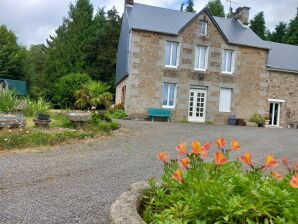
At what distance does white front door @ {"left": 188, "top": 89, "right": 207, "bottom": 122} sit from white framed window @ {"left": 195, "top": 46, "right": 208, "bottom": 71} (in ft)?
4.59

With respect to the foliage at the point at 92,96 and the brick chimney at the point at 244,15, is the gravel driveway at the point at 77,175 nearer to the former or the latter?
the foliage at the point at 92,96

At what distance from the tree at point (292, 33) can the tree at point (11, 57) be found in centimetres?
2752

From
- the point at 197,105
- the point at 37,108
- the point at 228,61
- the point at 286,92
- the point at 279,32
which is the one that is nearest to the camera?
the point at 37,108

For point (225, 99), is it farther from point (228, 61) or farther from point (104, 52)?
Answer: point (104, 52)

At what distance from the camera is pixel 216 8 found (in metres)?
45.3

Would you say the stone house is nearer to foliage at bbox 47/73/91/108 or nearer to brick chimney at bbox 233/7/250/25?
brick chimney at bbox 233/7/250/25

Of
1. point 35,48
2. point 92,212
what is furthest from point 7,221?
point 35,48

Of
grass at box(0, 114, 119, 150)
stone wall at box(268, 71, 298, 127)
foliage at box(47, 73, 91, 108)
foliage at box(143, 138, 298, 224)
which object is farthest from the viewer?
foliage at box(47, 73, 91, 108)

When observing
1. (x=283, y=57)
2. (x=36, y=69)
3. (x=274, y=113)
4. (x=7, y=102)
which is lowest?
(x=7, y=102)

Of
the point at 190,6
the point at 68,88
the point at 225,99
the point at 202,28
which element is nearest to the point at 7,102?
the point at 202,28

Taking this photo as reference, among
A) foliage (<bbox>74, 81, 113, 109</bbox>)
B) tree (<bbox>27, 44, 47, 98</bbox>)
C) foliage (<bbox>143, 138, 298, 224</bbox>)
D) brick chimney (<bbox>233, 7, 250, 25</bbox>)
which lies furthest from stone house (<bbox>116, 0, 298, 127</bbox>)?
foliage (<bbox>143, 138, 298, 224</bbox>)

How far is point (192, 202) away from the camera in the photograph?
223 cm

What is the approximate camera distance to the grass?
9.09 metres

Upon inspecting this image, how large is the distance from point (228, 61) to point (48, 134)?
1493 centimetres
